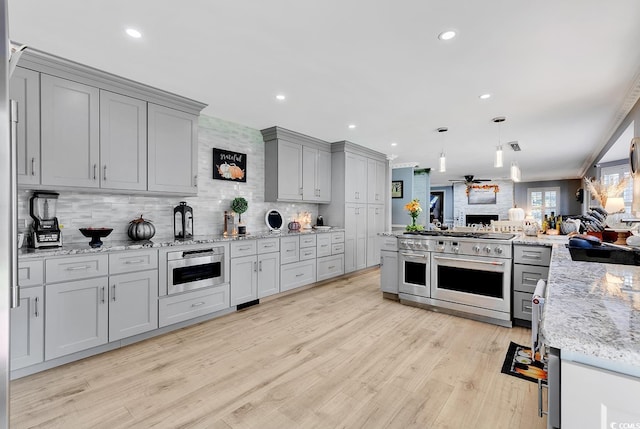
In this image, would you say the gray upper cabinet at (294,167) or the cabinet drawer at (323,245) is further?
the cabinet drawer at (323,245)

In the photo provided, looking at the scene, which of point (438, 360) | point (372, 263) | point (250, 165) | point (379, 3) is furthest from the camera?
point (372, 263)

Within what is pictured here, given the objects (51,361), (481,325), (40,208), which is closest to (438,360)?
(481,325)

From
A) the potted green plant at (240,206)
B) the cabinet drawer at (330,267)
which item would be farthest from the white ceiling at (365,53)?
the cabinet drawer at (330,267)

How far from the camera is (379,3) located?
5.87 ft

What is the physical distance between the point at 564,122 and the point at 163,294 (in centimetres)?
537

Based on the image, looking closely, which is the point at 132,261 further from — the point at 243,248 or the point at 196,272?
the point at 243,248

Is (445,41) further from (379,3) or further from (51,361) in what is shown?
(51,361)

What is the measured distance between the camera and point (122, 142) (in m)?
2.85

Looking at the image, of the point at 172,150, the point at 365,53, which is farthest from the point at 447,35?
the point at 172,150

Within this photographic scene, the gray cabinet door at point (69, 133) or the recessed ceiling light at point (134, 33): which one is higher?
the recessed ceiling light at point (134, 33)

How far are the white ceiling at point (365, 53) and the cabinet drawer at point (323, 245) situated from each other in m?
1.82

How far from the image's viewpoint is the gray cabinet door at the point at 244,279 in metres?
3.49

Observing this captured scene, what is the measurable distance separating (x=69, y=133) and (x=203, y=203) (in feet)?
5.10

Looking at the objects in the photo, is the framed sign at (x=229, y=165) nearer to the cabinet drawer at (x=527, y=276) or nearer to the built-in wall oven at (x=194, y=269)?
the built-in wall oven at (x=194, y=269)
